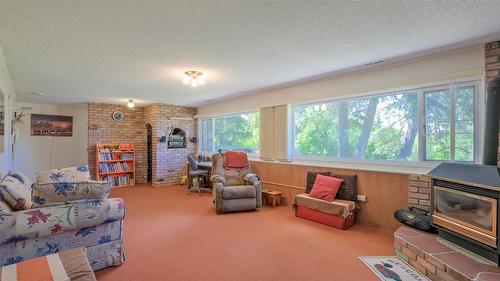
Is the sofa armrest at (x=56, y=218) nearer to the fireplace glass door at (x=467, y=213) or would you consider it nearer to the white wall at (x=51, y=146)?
the fireplace glass door at (x=467, y=213)

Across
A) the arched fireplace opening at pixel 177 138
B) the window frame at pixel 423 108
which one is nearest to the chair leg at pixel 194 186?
the arched fireplace opening at pixel 177 138

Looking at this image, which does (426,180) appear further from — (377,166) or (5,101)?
(5,101)

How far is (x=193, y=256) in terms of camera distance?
2.50 m

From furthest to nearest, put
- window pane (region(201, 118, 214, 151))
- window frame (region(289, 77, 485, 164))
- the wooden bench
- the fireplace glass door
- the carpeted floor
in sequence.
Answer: window pane (region(201, 118, 214, 151)) < the wooden bench < window frame (region(289, 77, 485, 164)) < the carpeted floor < the fireplace glass door

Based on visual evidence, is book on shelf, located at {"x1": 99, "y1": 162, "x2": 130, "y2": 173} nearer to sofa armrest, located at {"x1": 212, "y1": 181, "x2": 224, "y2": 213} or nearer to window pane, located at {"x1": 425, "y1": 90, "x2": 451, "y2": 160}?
sofa armrest, located at {"x1": 212, "y1": 181, "x2": 224, "y2": 213}

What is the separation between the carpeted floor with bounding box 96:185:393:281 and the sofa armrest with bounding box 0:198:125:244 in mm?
513

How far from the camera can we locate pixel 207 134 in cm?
700

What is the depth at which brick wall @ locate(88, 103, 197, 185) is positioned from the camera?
635 centimetres

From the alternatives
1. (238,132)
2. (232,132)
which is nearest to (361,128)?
(238,132)

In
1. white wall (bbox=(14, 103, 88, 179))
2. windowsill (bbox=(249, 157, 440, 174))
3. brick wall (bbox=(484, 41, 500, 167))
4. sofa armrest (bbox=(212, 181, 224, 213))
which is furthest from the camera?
white wall (bbox=(14, 103, 88, 179))

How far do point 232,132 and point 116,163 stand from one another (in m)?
3.26

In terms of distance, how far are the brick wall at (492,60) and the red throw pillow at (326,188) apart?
2.00 meters

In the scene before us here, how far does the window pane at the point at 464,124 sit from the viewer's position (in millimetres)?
2768

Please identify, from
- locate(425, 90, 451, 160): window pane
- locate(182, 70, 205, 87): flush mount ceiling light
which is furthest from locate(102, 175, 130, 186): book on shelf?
locate(425, 90, 451, 160): window pane
